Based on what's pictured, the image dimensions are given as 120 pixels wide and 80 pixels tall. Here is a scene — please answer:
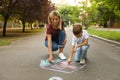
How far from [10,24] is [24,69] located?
68.6 meters

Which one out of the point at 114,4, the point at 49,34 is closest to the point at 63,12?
the point at 114,4

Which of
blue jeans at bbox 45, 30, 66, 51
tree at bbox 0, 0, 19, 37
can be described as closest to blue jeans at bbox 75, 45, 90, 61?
blue jeans at bbox 45, 30, 66, 51

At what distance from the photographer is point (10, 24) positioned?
74250mm

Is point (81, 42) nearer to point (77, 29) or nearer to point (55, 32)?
point (77, 29)

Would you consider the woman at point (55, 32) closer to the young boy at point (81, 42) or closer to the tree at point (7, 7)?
the young boy at point (81, 42)

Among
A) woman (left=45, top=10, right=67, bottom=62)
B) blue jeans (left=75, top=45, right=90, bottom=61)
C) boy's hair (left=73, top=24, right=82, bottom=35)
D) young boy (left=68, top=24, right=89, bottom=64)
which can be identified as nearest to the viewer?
boy's hair (left=73, top=24, right=82, bottom=35)

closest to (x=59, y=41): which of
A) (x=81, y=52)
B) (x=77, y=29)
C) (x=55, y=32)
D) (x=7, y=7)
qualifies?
(x=55, y=32)

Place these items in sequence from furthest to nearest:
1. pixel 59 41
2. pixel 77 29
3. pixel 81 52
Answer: pixel 59 41
pixel 81 52
pixel 77 29

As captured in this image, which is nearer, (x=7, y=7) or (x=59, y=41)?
(x=59, y=41)

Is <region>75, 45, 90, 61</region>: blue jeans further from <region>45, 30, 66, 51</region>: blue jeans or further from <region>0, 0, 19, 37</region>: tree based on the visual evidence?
<region>0, 0, 19, 37</region>: tree

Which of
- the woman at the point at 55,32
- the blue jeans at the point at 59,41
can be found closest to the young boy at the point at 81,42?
the woman at the point at 55,32

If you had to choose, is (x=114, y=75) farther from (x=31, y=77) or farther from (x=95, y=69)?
(x=31, y=77)

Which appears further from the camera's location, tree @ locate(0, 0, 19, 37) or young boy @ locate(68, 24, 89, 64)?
tree @ locate(0, 0, 19, 37)

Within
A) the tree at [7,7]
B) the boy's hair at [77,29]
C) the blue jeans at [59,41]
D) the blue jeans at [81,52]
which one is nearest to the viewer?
the boy's hair at [77,29]
